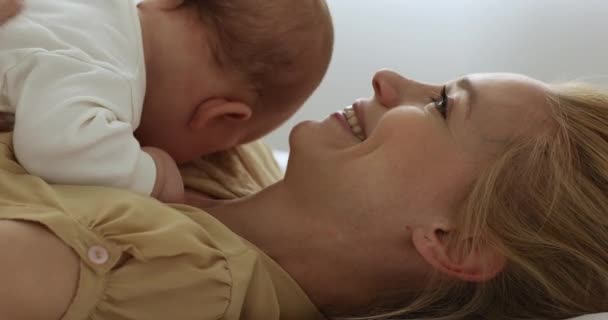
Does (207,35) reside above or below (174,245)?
above

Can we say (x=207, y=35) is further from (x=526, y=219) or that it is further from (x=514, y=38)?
(x=514, y=38)

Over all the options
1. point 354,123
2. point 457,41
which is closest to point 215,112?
point 354,123

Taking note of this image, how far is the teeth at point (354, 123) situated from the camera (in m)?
1.02

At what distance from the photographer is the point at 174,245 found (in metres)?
0.80

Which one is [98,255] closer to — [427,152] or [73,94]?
[73,94]

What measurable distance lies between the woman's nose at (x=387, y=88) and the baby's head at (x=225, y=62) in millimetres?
96

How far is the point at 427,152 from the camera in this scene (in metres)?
0.92

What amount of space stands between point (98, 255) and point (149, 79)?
319mm

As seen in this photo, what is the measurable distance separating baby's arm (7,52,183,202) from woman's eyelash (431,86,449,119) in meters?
0.37

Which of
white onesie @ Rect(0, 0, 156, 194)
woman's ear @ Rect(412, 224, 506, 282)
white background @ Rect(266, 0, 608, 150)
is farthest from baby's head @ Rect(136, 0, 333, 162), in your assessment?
white background @ Rect(266, 0, 608, 150)

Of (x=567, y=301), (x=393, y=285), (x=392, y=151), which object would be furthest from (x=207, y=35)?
(x=567, y=301)

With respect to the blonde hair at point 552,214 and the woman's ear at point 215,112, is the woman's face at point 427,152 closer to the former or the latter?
the blonde hair at point 552,214

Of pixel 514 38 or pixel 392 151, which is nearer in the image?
pixel 392 151

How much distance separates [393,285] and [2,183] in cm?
48
